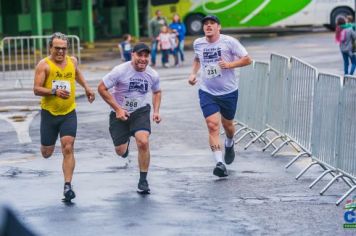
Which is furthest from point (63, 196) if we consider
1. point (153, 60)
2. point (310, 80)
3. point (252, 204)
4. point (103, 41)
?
point (103, 41)

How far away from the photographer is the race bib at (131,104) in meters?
11.1

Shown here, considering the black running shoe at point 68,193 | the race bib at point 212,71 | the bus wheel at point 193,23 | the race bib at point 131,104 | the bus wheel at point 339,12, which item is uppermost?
the race bib at point 212,71

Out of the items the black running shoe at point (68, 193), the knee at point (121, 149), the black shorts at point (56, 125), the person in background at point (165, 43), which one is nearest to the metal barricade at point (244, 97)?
the knee at point (121, 149)

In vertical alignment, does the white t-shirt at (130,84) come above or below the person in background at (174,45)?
above

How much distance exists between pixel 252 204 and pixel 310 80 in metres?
2.85

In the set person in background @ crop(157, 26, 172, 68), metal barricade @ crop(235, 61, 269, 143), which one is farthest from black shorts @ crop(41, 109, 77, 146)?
person in background @ crop(157, 26, 172, 68)

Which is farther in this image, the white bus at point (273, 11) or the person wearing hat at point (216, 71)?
the white bus at point (273, 11)

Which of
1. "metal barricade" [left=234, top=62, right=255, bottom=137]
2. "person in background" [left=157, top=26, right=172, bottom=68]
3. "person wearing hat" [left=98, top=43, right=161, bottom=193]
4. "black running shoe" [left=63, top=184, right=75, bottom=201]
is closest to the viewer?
"black running shoe" [left=63, top=184, right=75, bottom=201]

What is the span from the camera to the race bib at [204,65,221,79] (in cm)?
1207

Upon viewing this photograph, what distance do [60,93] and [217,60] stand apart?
2379 mm

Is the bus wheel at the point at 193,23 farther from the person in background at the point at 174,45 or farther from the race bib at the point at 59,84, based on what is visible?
the race bib at the point at 59,84

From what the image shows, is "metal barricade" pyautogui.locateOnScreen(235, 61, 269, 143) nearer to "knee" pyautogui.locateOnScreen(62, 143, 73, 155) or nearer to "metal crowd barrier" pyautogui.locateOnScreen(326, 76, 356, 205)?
"metal crowd barrier" pyautogui.locateOnScreen(326, 76, 356, 205)

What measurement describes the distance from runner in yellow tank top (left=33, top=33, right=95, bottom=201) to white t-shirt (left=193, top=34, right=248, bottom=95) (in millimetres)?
2004

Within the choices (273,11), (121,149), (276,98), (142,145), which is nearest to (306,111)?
(276,98)
